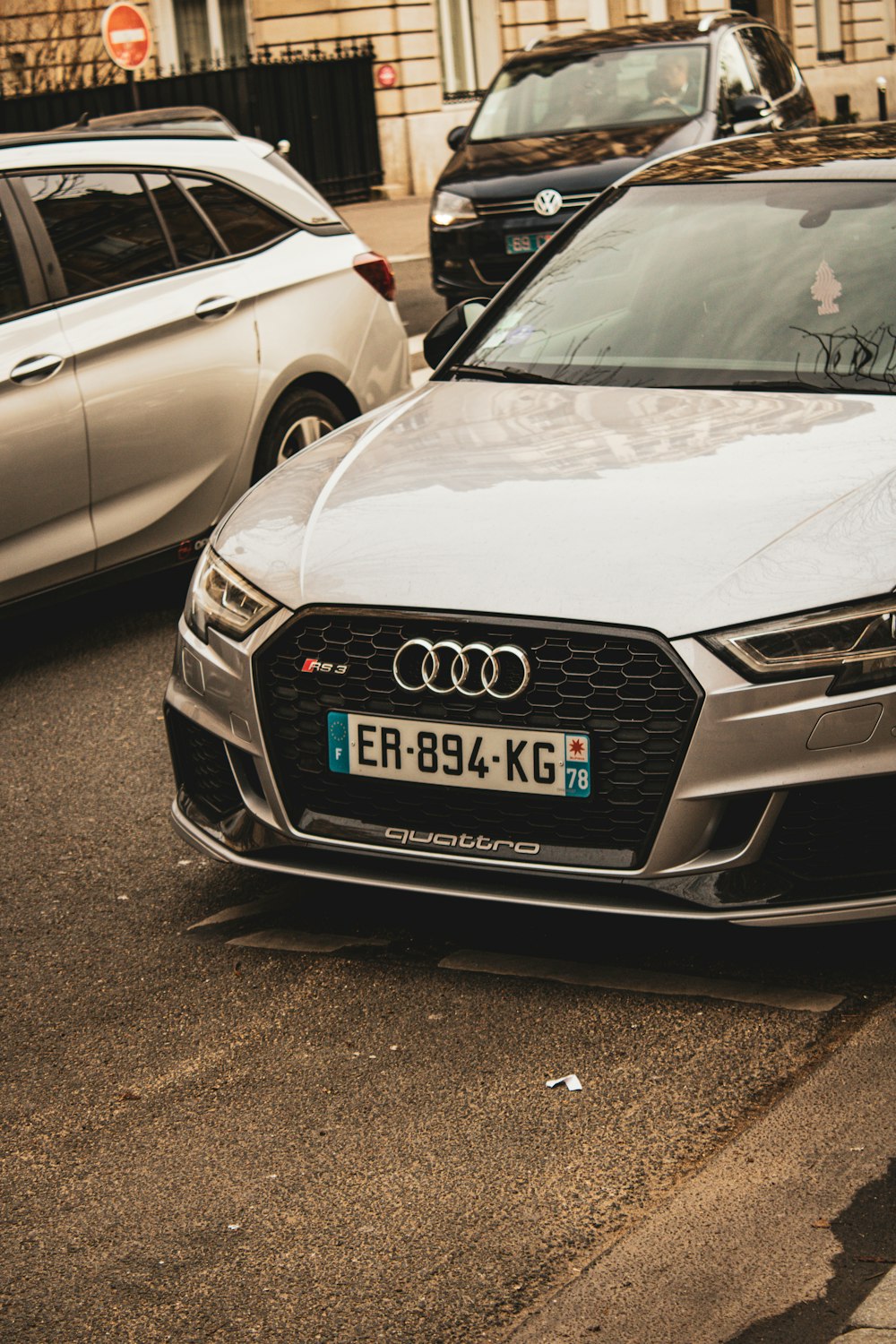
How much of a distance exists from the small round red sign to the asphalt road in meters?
13.4

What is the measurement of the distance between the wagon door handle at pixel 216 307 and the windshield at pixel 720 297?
5.70 feet

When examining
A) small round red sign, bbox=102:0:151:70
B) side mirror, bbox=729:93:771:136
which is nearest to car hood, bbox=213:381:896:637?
side mirror, bbox=729:93:771:136

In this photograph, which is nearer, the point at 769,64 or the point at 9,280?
the point at 9,280

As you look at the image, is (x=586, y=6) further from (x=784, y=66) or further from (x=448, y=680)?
(x=448, y=680)

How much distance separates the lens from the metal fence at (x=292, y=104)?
1058 inches

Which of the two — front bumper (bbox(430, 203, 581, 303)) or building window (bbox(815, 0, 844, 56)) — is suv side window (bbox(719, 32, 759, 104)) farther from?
building window (bbox(815, 0, 844, 56))

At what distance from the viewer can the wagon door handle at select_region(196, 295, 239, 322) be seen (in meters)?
6.71

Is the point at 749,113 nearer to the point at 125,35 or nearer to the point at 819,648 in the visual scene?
the point at 125,35

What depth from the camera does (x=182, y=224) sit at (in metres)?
6.88

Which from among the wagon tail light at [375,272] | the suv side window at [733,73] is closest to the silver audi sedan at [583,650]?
the wagon tail light at [375,272]

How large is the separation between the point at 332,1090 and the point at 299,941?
2.30 feet

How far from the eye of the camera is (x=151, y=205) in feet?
22.3

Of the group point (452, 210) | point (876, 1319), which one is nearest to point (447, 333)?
point (876, 1319)

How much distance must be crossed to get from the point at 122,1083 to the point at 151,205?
405 centimetres
